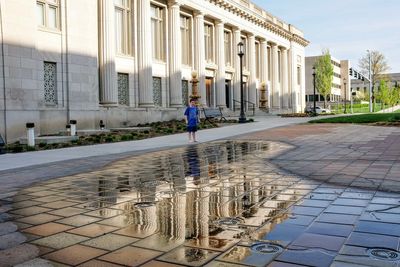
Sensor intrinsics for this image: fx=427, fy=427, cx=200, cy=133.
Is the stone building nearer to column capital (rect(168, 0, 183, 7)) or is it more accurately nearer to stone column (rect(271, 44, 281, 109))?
column capital (rect(168, 0, 183, 7))

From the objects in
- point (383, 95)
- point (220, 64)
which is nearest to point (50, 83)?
point (220, 64)

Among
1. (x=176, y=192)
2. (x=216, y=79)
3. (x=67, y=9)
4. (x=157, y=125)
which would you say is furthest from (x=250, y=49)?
(x=176, y=192)

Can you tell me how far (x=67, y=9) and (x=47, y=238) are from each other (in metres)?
18.6

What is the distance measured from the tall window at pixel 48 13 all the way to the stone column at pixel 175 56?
11161 mm

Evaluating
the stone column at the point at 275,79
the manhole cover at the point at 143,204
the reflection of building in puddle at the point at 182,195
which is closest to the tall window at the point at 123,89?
the reflection of building in puddle at the point at 182,195

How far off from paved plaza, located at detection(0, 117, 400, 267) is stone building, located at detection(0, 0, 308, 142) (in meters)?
9.54

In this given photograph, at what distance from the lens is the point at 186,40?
113ft

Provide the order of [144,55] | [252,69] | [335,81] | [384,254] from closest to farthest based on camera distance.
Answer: [384,254]
[144,55]
[252,69]
[335,81]

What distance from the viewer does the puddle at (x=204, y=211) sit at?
158 inches

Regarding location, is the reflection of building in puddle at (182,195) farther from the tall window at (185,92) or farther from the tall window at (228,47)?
the tall window at (228,47)

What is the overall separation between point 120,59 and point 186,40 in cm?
925

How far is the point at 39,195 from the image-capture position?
664 centimetres

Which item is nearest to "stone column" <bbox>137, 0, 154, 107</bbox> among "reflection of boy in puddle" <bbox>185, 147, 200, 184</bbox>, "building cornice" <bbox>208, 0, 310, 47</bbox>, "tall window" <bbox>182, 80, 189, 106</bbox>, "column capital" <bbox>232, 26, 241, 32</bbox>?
"tall window" <bbox>182, 80, 189, 106</bbox>

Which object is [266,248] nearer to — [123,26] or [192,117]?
[192,117]
